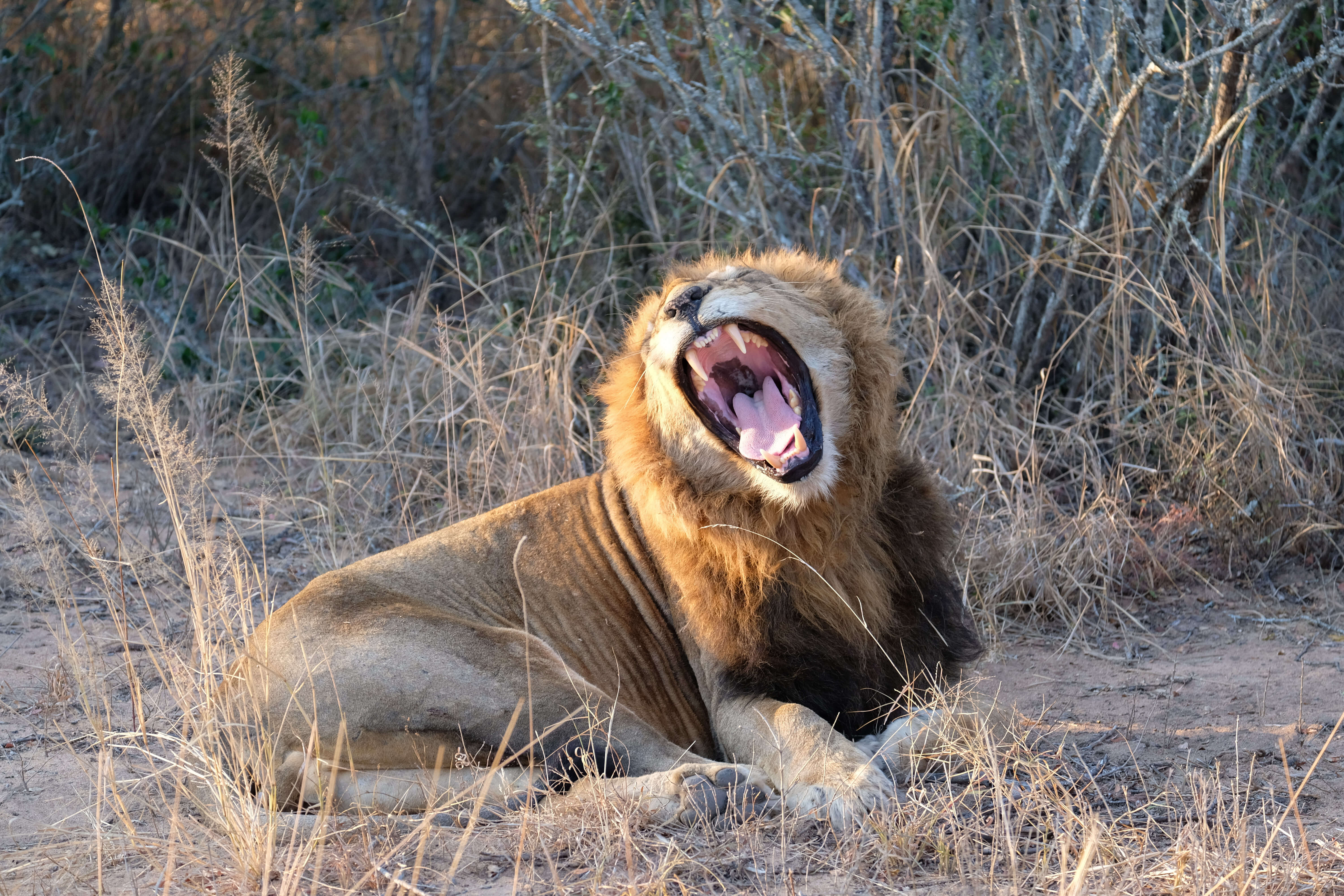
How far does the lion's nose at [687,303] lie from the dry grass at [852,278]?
122 centimetres

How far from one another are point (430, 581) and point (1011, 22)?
13.1ft

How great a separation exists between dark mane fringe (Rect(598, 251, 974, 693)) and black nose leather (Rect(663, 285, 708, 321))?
0.15 metres

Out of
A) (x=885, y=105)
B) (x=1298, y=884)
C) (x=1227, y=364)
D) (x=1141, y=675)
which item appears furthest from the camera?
(x=885, y=105)

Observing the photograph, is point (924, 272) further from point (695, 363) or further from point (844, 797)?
point (844, 797)

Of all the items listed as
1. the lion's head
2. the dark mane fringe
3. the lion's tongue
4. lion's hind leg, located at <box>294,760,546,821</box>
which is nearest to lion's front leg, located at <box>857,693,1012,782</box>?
the dark mane fringe

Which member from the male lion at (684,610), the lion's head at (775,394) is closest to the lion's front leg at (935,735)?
the male lion at (684,610)

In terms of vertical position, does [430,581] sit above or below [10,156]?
below

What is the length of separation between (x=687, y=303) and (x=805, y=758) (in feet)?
3.81

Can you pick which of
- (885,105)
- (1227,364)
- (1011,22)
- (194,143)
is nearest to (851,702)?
(1227,364)

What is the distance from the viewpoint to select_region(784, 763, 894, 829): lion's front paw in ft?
8.96

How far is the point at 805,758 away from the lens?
9.70ft

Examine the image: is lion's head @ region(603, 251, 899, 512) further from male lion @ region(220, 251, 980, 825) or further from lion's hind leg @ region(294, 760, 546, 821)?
lion's hind leg @ region(294, 760, 546, 821)

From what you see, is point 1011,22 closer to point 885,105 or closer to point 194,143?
point 885,105

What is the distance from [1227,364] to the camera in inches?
205
